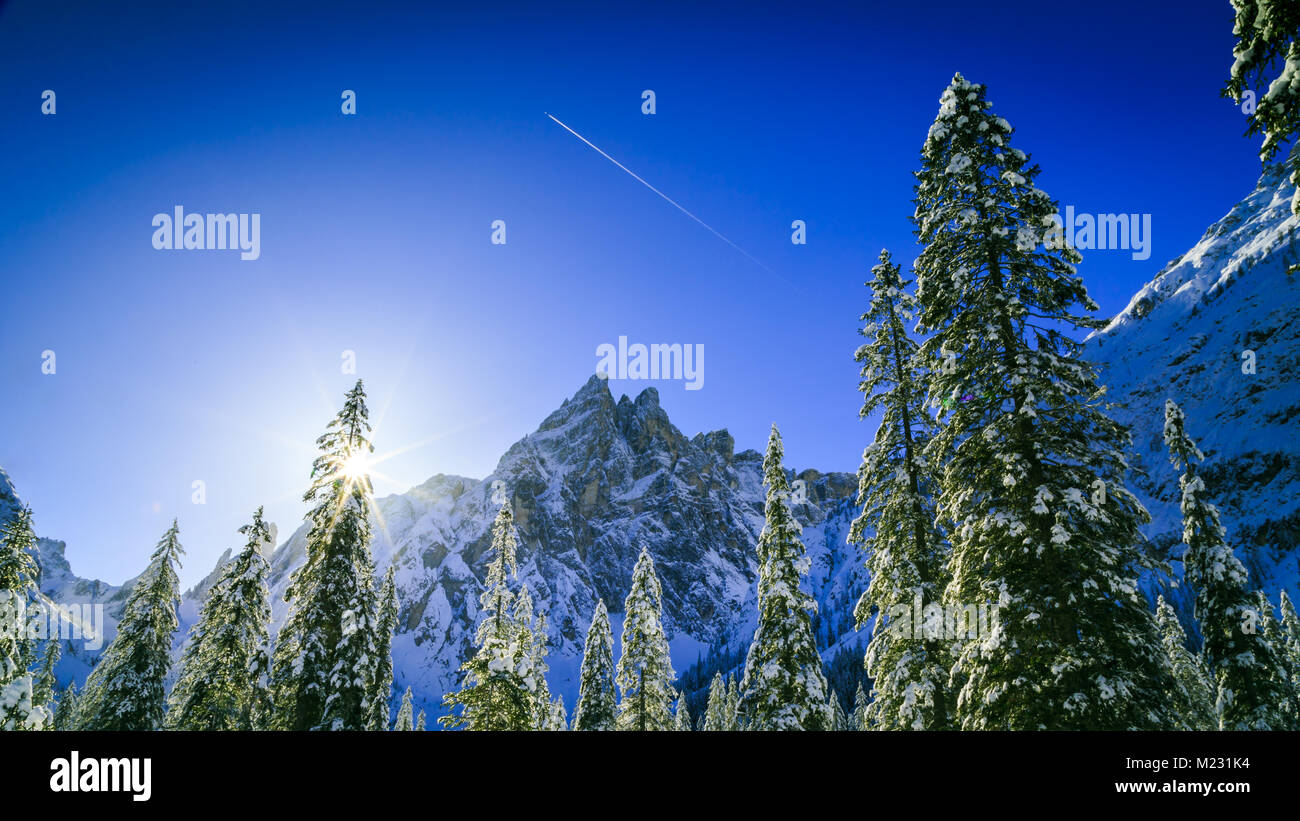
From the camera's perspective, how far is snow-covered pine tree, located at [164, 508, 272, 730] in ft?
83.3

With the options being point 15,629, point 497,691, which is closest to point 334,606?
point 497,691

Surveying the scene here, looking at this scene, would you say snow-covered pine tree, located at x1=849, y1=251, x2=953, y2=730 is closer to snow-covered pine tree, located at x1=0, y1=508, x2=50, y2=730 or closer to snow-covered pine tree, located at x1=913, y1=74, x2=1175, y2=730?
snow-covered pine tree, located at x1=913, y1=74, x2=1175, y2=730

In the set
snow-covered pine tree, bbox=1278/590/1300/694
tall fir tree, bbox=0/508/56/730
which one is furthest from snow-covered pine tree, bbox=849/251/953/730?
snow-covered pine tree, bbox=1278/590/1300/694

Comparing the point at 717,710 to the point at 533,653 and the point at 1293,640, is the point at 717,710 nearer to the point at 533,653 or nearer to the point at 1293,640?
the point at 533,653

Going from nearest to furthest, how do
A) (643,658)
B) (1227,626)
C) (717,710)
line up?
(1227,626) < (643,658) < (717,710)

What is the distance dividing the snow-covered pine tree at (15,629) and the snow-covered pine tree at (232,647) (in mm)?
6509

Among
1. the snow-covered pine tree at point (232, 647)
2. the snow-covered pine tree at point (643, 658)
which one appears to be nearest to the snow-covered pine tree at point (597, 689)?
the snow-covered pine tree at point (643, 658)

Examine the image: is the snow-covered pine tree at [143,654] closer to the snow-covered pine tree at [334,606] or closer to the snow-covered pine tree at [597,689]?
the snow-covered pine tree at [334,606]

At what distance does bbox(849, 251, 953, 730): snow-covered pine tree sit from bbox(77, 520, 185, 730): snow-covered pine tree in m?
31.2

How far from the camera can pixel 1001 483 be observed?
40.1 ft

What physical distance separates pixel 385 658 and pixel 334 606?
11.4 metres

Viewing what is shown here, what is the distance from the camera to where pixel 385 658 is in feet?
104
